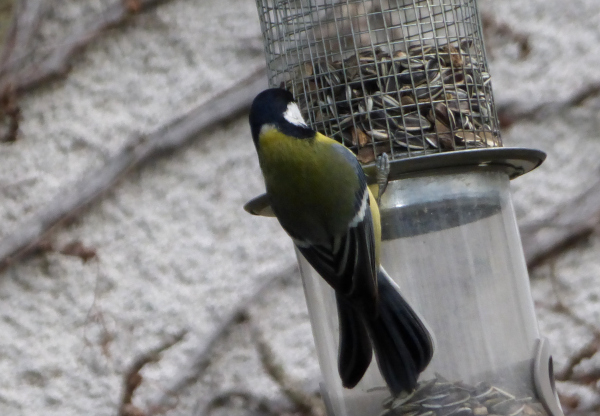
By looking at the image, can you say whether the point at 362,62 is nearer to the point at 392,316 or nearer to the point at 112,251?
the point at 392,316

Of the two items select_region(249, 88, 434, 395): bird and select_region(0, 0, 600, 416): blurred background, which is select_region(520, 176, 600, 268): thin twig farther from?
select_region(249, 88, 434, 395): bird

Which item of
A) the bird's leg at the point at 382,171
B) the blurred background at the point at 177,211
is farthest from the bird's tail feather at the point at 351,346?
the blurred background at the point at 177,211

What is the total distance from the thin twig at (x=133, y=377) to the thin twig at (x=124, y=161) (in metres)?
0.40

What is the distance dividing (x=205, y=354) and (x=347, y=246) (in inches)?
35.8

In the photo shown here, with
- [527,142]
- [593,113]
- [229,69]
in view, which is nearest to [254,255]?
[229,69]

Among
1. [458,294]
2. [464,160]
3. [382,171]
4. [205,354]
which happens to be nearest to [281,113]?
[382,171]

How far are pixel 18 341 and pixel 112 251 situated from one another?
0.33m

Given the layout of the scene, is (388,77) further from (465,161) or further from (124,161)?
(124,161)

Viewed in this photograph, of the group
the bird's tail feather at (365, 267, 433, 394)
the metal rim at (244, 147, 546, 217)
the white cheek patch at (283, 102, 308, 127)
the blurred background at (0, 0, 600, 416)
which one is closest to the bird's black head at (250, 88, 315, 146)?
the white cheek patch at (283, 102, 308, 127)

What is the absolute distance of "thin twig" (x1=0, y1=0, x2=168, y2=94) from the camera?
2.36 m

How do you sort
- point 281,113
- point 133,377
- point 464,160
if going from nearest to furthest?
point 464,160 → point 281,113 → point 133,377

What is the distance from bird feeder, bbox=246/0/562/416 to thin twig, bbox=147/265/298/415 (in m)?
0.61

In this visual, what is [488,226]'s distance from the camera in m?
1.64

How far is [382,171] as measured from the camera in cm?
154
